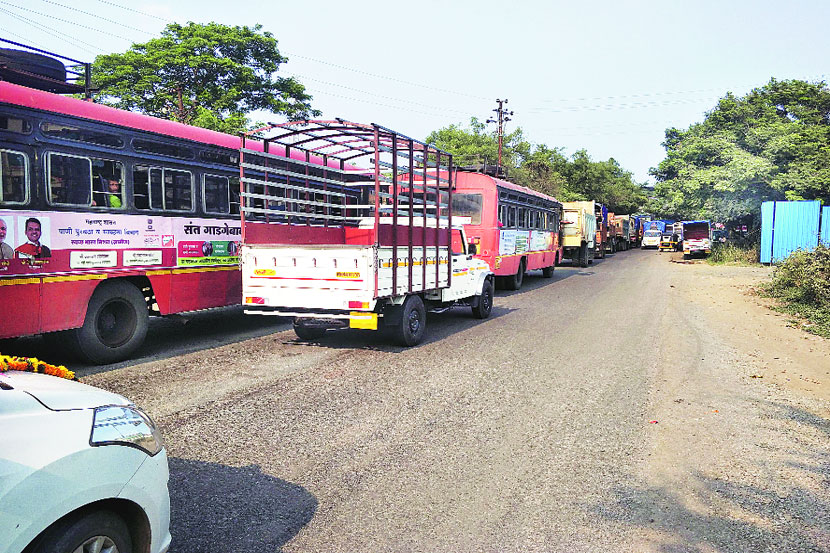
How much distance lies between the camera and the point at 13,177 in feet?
22.3

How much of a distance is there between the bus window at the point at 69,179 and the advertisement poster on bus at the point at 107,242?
0.19 meters

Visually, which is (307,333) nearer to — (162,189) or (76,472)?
(162,189)

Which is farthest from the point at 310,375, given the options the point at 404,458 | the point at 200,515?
the point at 200,515

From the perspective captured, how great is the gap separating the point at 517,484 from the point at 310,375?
3.61 meters

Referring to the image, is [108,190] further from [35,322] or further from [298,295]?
[298,295]

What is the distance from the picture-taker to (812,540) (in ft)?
11.7

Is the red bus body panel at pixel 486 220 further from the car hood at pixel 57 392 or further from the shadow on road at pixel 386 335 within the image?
the car hood at pixel 57 392

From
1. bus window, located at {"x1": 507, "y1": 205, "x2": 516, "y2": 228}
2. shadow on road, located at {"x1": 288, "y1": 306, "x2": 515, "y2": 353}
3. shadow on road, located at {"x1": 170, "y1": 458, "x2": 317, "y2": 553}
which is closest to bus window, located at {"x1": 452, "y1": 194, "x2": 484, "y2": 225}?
bus window, located at {"x1": 507, "y1": 205, "x2": 516, "y2": 228}

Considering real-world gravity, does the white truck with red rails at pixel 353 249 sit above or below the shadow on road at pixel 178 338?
above

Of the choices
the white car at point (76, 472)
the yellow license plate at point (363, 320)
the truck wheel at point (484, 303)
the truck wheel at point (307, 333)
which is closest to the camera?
the white car at point (76, 472)

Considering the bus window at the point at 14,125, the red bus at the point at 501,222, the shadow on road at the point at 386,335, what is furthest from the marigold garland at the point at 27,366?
the red bus at the point at 501,222

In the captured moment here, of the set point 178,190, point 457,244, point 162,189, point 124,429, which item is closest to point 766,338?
point 457,244

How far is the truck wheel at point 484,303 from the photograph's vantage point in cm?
1212

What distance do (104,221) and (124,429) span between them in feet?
19.7
